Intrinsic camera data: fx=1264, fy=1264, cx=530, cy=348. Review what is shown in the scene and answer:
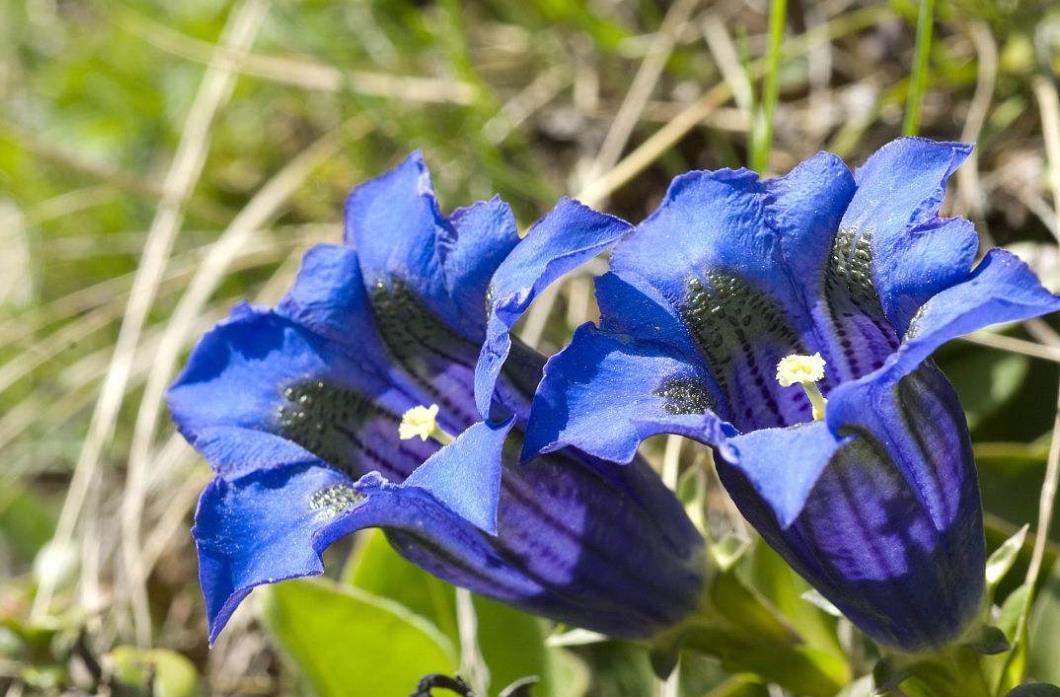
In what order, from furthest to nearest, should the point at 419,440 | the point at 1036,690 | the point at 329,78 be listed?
1. the point at 329,78
2. the point at 419,440
3. the point at 1036,690

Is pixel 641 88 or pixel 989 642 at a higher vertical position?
pixel 641 88

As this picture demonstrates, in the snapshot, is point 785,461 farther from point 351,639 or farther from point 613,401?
point 351,639

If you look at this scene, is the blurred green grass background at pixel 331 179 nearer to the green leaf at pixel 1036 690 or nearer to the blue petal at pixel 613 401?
the green leaf at pixel 1036 690

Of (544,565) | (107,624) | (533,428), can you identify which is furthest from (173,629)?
(533,428)

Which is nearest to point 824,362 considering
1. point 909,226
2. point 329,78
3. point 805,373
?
point 805,373

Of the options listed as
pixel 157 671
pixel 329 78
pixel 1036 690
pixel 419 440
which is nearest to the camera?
pixel 1036 690

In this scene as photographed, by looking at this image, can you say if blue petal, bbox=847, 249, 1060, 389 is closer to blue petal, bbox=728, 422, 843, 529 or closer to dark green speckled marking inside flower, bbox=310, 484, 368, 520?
blue petal, bbox=728, 422, 843, 529
